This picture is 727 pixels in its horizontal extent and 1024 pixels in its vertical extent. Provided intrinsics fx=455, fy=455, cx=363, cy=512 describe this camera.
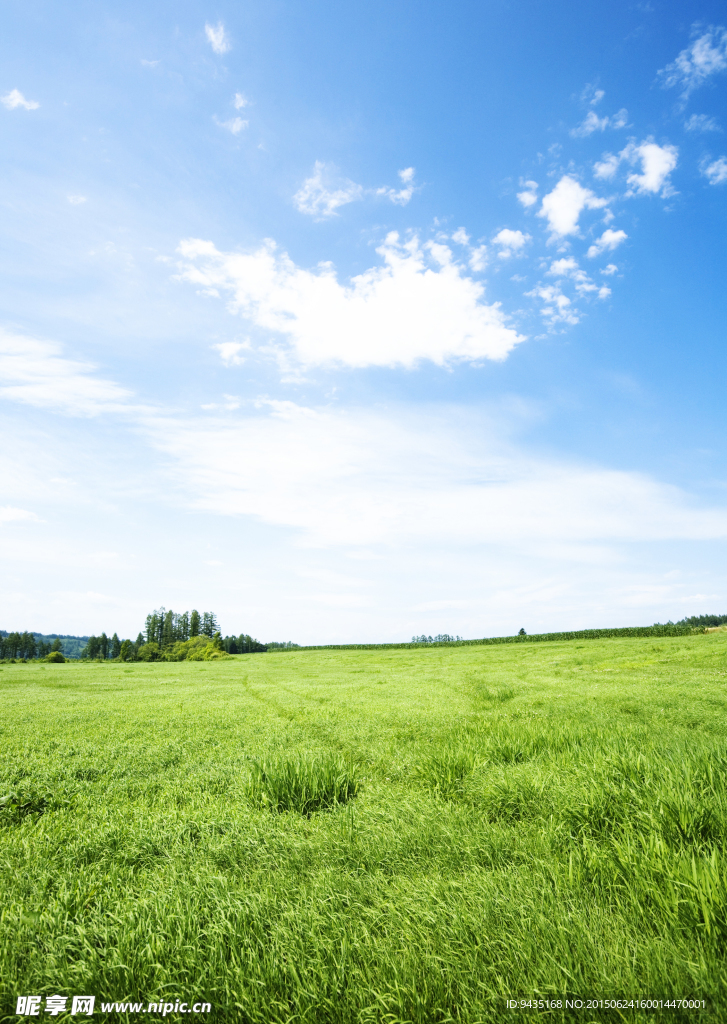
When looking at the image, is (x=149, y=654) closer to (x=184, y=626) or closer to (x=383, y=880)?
(x=184, y=626)

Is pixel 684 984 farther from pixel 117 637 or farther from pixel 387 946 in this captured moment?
pixel 117 637

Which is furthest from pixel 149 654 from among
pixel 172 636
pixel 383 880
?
pixel 383 880

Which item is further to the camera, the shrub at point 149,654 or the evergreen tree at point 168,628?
the evergreen tree at point 168,628

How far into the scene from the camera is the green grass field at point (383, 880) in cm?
262

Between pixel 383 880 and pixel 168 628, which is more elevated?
pixel 383 880

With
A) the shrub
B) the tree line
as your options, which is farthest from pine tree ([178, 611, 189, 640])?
the shrub

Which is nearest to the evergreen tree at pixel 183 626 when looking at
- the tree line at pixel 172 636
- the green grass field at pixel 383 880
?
the tree line at pixel 172 636

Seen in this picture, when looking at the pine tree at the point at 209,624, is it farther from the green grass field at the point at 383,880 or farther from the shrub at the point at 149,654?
the green grass field at the point at 383,880

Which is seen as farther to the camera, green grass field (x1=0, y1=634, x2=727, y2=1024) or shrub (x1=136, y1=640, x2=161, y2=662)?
shrub (x1=136, y1=640, x2=161, y2=662)

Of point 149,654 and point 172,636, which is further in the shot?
point 172,636

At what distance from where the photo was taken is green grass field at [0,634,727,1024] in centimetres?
262

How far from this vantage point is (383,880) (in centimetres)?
382

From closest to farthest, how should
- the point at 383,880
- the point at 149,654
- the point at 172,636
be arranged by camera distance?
the point at 383,880
the point at 149,654
the point at 172,636

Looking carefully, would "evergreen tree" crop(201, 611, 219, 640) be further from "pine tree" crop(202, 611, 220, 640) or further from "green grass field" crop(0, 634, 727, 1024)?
"green grass field" crop(0, 634, 727, 1024)
